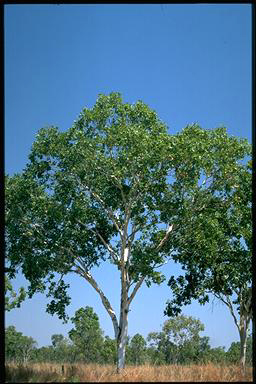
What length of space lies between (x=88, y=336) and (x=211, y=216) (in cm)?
4249

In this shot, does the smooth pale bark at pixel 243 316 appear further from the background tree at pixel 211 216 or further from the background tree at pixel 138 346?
the background tree at pixel 138 346

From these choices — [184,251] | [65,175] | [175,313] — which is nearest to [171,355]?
[175,313]

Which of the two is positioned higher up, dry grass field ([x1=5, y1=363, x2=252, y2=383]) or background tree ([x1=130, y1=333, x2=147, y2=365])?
dry grass field ([x1=5, y1=363, x2=252, y2=383])

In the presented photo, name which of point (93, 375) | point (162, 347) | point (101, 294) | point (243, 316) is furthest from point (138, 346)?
point (93, 375)

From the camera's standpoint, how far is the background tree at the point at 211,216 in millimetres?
23000

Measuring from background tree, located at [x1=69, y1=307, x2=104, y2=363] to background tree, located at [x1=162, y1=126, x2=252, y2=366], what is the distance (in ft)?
112

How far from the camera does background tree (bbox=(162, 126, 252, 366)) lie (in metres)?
23.0

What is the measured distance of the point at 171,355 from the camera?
6159 centimetres

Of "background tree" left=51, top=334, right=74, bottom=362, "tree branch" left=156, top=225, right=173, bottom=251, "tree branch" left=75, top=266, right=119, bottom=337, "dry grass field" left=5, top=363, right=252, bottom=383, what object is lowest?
"background tree" left=51, top=334, right=74, bottom=362

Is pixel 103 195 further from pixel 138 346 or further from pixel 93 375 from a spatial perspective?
pixel 138 346

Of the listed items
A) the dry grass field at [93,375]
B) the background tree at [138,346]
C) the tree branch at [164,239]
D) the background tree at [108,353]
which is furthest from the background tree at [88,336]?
the dry grass field at [93,375]

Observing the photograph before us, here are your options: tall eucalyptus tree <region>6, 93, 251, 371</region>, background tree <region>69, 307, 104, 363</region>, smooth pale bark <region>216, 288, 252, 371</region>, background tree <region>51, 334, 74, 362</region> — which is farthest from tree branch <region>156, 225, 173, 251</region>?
background tree <region>51, 334, 74, 362</region>

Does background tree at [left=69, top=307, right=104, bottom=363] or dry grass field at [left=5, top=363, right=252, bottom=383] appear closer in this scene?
dry grass field at [left=5, top=363, right=252, bottom=383]

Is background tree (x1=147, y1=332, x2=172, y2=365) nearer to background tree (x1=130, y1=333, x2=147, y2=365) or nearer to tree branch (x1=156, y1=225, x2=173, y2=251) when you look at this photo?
background tree (x1=130, y1=333, x2=147, y2=365)
